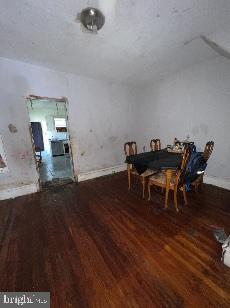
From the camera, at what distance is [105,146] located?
430 cm

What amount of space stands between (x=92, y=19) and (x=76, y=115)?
2.15m

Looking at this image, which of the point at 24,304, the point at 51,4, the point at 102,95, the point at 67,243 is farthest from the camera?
the point at 102,95

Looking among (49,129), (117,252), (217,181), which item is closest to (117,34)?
(117,252)

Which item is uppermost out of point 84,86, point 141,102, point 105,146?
point 84,86

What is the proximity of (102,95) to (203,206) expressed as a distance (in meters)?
3.42

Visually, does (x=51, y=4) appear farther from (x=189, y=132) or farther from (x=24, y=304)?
(x=189, y=132)

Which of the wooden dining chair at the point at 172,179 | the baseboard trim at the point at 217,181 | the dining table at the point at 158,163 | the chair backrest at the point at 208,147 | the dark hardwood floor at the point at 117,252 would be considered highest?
the chair backrest at the point at 208,147

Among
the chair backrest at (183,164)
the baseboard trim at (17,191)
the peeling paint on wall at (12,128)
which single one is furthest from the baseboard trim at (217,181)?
the peeling paint on wall at (12,128)

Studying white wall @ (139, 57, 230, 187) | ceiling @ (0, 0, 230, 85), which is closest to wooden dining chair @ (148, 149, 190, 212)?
white wall @ (139, 57, 230, 187)

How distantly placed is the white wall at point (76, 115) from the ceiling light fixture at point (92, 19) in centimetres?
178

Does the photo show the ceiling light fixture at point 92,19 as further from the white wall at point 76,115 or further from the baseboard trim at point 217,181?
the baseboard trim at point 217,181

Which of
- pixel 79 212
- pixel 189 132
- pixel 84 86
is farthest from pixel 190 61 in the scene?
pixel 79 212

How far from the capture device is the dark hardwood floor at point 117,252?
4.04ft

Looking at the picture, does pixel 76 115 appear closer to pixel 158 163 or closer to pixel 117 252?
pixel 158 163
